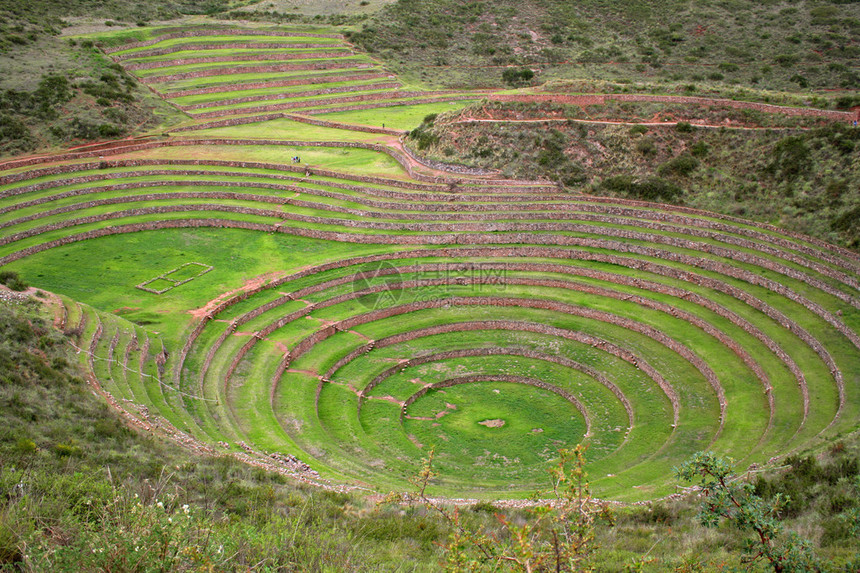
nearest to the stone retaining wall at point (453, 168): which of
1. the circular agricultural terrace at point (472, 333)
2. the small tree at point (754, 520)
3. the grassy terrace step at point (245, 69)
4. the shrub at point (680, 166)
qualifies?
the circular agricultural terrace at point (472, 333)

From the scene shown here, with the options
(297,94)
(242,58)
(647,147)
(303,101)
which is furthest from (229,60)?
(647,147)

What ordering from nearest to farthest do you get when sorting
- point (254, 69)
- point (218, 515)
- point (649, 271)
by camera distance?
point (218, 515) → point (649, 271) → point (254, 69)

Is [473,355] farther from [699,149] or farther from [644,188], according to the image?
[699,149]

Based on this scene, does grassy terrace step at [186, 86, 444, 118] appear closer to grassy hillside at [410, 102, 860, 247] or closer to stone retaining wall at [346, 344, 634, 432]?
grassy hillside at [410, 102, 860, 247]

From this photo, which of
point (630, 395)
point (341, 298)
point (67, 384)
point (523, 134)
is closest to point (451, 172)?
point (523, 134)

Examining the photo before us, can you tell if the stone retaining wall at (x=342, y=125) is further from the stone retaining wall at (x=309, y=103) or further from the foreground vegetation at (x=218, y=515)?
the foreground vegetation at (x=218, y=515)

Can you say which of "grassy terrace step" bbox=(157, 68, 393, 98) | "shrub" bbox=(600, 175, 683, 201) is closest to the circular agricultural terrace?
"shrub" bbox=(600, 175, 683, 201)
